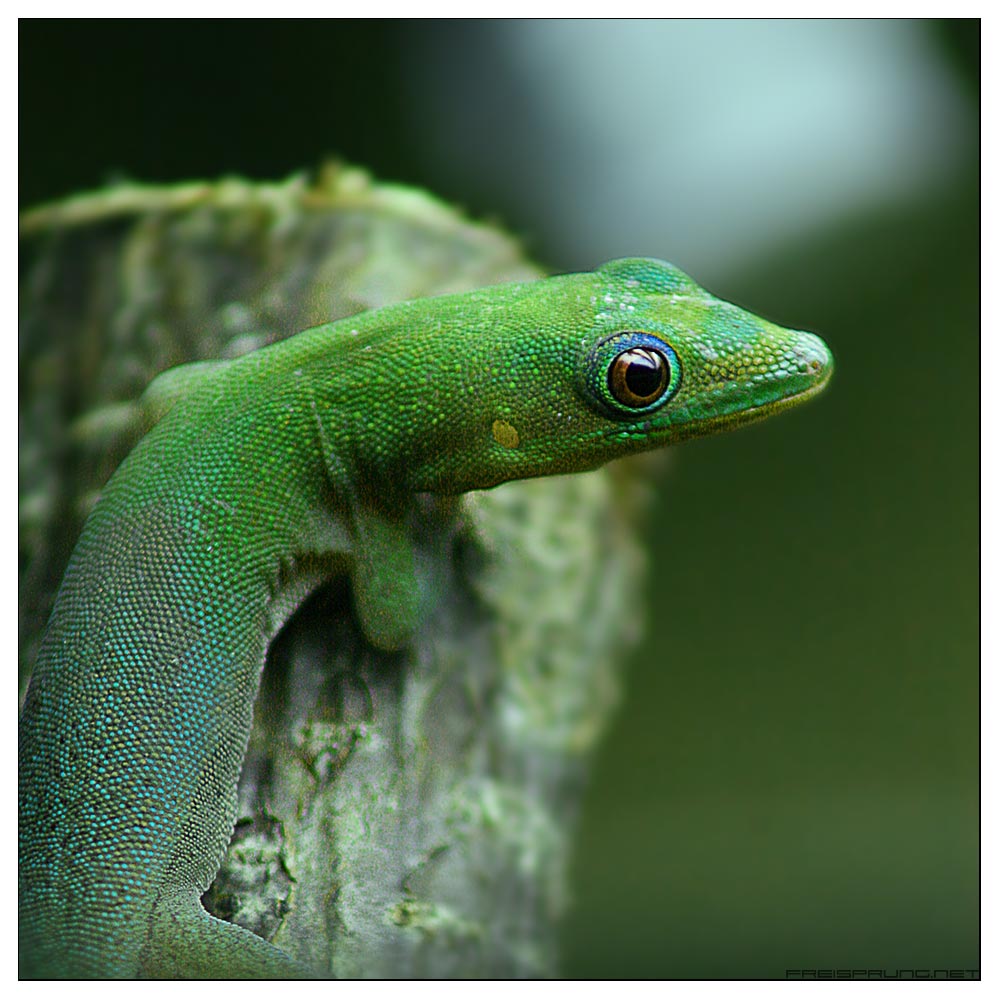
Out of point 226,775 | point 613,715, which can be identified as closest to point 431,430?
point 226,775

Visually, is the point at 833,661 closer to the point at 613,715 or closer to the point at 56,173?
the point at 613,715

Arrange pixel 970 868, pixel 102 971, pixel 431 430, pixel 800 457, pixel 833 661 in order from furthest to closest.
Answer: pixel 800 457 < pixel 833 661 < pixel 970 868 < pixel 431 430 < pixel 102 971

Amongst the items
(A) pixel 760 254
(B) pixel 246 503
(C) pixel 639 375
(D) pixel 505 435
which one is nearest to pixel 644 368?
(C) pixel 639 375

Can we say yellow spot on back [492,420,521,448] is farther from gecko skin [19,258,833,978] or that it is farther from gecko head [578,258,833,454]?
gecko head [578,258,833,454]

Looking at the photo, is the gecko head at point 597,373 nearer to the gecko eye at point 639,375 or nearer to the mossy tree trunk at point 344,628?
the gecko eye at point 639,375

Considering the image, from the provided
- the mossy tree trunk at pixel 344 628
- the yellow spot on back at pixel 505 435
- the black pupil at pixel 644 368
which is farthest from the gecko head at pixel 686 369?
the mossy tree trunk at pixel 344 628

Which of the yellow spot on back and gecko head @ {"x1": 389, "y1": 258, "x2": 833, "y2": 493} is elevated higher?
gecko head @ {"x1": 389, "y1": 258, "x2": 833, "y2": 493}

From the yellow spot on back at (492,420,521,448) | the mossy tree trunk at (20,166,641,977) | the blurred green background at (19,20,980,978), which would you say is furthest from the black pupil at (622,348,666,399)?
the blurred green background at (19,20,980,978)
